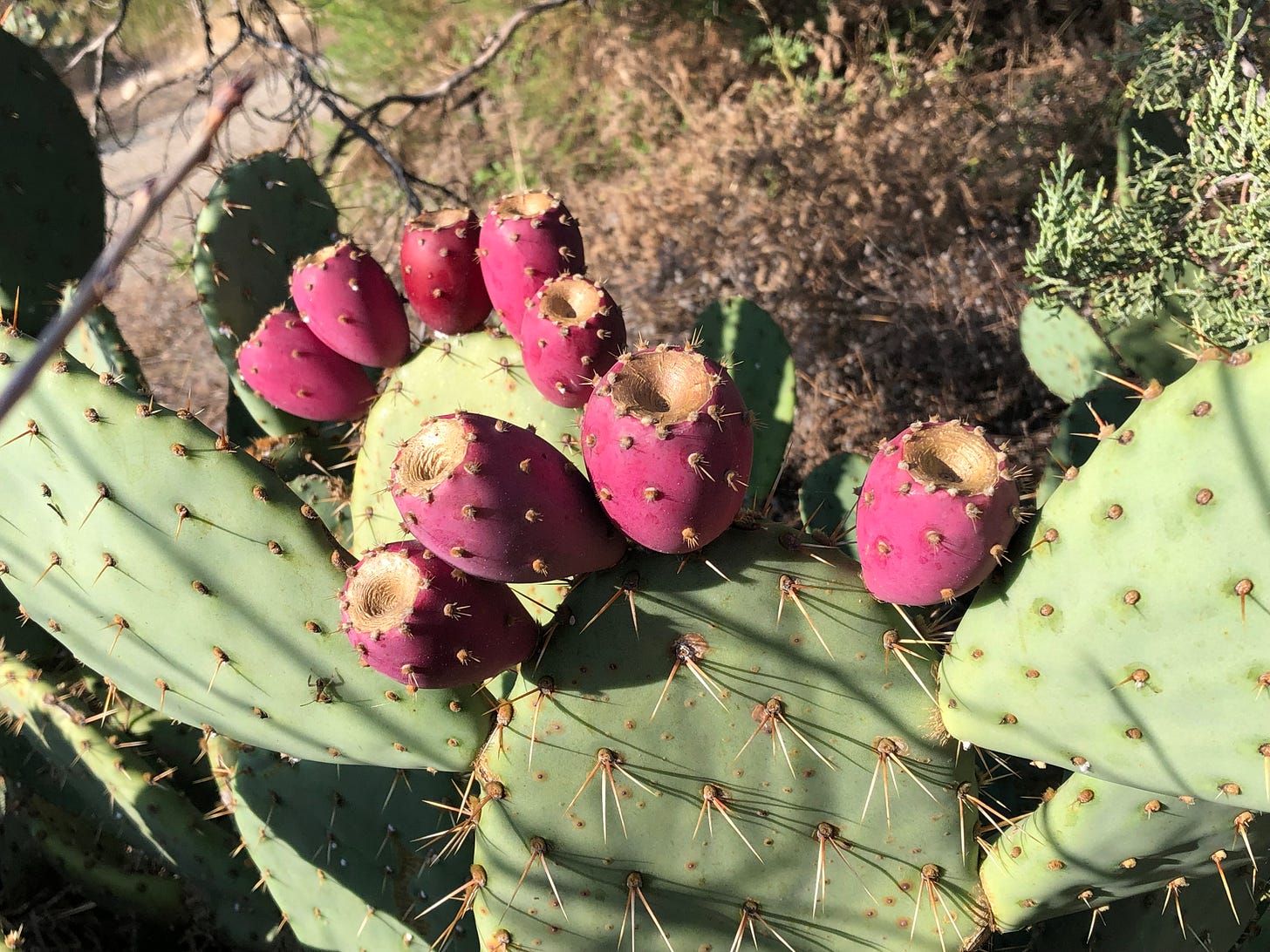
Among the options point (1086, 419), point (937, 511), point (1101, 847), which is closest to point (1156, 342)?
point (1086, 419)

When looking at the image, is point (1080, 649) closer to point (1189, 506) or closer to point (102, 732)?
point (1189, 506)

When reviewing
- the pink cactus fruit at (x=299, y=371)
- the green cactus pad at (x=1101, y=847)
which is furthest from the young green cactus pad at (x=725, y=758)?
the pink cactus fruit at (x=299, y=371)

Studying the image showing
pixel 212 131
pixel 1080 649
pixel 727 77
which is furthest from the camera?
pixel 727 77

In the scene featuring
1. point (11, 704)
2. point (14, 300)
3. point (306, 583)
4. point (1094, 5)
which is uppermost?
point (14, 300)

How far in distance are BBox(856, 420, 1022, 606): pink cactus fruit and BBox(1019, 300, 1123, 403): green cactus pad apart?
55.0 inches

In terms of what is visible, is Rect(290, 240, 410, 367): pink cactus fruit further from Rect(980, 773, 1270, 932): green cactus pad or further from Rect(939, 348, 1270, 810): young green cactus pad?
Rect(980, 773, 1270, 932): green cactus pad

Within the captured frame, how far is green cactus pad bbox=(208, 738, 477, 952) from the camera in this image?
5.96ft

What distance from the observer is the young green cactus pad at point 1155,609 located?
0.94 metres

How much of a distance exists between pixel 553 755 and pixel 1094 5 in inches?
156

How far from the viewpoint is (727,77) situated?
4.40m

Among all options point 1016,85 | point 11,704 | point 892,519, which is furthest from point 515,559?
point 1016,85

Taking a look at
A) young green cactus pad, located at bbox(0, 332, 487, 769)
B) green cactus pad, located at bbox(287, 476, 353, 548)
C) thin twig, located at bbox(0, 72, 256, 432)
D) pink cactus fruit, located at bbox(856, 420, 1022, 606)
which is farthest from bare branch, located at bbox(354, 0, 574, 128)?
thin twig, located at bbox(0, 72, 256, 432)

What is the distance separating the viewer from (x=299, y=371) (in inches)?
72.2

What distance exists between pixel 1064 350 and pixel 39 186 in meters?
2.64
